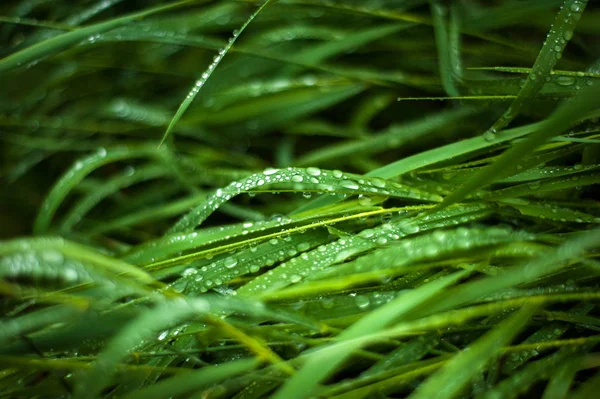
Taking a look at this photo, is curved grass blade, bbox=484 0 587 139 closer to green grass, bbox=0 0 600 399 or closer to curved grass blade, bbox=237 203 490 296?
green grass, bbox=0 0 600 399

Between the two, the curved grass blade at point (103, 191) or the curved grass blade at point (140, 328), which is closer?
the curved grass blade at point (140, 328)

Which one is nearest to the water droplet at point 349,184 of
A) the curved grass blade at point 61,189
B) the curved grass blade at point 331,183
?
the curved grass blade at point 331,183

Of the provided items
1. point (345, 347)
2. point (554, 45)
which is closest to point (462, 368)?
point (345, 347)

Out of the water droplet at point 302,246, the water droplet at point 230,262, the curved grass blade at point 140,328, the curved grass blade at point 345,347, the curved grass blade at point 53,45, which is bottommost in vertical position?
the curved grass blade at point 345,347

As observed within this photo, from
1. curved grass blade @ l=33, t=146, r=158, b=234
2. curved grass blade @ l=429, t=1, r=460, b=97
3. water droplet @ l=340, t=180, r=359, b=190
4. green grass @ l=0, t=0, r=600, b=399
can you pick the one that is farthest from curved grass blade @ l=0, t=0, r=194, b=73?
curved grass blade @ l=429, t=1, r=460, b=97

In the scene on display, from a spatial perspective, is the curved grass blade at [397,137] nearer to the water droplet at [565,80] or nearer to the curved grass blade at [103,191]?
the water droplet at [565,80]

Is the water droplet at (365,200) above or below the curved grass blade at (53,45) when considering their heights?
below

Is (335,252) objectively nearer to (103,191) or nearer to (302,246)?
(302,246)

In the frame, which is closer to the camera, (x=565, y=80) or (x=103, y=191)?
(x=565, y=80)

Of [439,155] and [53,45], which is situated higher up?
[53,45]
